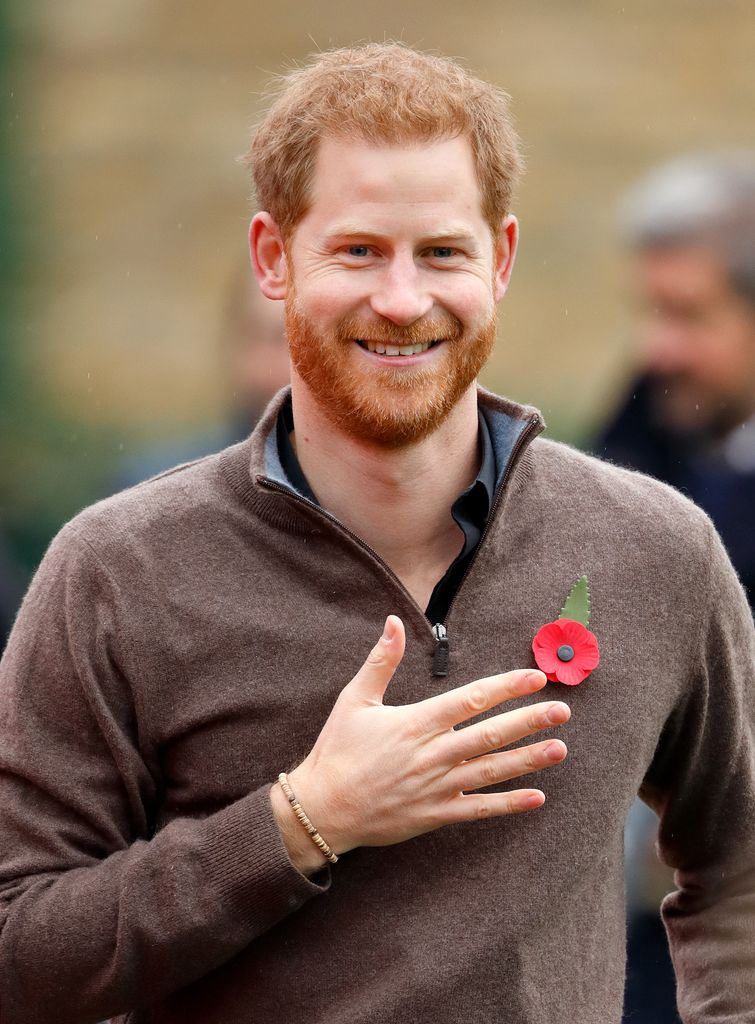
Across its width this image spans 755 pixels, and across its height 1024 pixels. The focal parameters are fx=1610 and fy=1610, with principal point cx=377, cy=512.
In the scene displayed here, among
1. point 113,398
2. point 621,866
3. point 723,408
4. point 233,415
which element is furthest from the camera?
point 113,398

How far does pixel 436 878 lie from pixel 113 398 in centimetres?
519

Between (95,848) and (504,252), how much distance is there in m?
1.18

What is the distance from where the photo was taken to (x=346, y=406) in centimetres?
252

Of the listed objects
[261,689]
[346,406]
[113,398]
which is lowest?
[113,398]

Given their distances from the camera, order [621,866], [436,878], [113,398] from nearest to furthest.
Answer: [436,878], [621,866], [113,398]

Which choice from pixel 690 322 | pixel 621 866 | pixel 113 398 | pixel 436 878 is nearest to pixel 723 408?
pixel 690 322

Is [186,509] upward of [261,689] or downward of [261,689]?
upward

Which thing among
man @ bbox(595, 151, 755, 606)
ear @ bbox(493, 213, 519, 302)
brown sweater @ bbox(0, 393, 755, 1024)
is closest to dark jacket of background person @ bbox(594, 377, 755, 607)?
man @ bbox(595, 151, 755, 606)

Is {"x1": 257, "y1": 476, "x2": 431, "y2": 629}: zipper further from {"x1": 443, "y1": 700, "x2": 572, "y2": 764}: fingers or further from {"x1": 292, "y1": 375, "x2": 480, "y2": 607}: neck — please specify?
{"x1": 443, "y1": 700, "x2": 572, "y2": 764}: fingers

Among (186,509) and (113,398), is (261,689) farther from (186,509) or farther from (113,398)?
(113,398)

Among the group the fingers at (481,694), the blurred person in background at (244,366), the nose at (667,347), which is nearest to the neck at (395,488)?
the fingers at (481,694)

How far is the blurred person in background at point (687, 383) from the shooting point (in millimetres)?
3541

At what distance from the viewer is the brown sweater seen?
2346 millimetres

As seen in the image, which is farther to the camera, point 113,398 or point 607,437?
point 113,398
